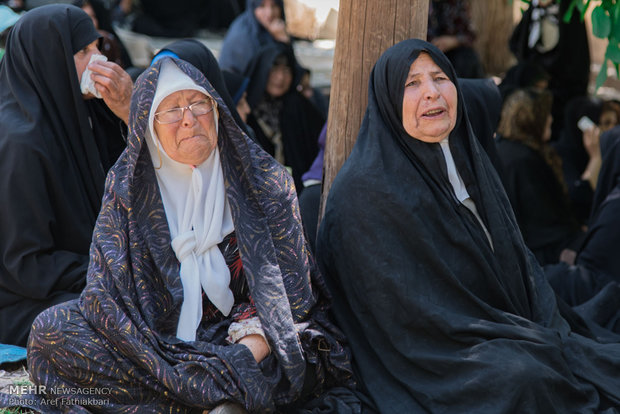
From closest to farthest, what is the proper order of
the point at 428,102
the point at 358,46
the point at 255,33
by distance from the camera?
the point at 428,102 < the point at 358,46 < the point at 255,33

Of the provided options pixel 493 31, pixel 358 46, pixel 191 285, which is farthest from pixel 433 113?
pixel 493 31

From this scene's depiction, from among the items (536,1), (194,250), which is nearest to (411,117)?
(194,250)

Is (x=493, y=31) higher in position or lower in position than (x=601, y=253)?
higher

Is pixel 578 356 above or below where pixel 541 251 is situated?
above

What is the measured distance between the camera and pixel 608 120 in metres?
6.95

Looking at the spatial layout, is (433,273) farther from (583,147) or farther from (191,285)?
(583,147)

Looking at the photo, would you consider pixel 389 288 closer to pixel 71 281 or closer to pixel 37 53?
pixel 71 281

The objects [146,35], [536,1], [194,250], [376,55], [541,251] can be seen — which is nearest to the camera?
[194,250]

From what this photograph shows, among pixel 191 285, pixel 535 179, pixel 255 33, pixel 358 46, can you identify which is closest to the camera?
pixel 191 285

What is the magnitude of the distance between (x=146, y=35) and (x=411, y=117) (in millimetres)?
7922

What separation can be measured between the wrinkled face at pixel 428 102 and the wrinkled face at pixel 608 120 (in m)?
3.83

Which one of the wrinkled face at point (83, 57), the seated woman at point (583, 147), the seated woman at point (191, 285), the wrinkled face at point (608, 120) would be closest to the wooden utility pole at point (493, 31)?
the seated woman at point (583, 147)

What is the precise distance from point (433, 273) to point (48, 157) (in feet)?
6.04

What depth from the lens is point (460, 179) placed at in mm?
3590
